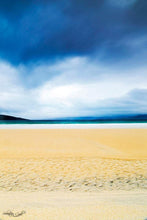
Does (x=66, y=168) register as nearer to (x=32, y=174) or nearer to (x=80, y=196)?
(x=32, y=174)

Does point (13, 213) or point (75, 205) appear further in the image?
point (75, 205)

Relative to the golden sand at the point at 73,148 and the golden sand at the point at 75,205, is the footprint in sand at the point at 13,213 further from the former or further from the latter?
the golden sand at the point at 73,148

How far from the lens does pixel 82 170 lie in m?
6.78

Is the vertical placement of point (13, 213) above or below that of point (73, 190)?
above

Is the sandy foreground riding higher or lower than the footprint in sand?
lower

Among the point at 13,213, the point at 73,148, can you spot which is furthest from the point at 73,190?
the point at 73,148

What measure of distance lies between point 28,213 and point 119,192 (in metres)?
2.82

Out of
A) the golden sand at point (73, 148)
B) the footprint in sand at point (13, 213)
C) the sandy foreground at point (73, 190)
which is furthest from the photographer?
the golden sand at point (73, 148)

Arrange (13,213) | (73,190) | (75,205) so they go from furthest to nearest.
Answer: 1. (73,190)
2. (75,205)
3. (13,213)

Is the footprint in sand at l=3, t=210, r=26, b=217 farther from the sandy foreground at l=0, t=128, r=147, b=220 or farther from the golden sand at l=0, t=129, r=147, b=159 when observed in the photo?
the golden sand at l=0, t=129, r=147, b=159

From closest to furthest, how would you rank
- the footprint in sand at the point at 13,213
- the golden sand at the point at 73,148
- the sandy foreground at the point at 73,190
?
the footprint in sand at the point at 13,213, the sandy foreground at the point at 73,190, the golden sand at the point at 73,148

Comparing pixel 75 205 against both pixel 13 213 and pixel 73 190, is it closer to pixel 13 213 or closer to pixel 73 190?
pixel 73 190

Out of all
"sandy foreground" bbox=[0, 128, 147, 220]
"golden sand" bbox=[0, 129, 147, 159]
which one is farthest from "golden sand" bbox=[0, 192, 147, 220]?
"golden sand" bbox=[0, 129, 147, 159]

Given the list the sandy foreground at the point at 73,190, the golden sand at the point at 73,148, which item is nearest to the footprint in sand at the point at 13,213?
the sandy foreground at the point at 73,190
